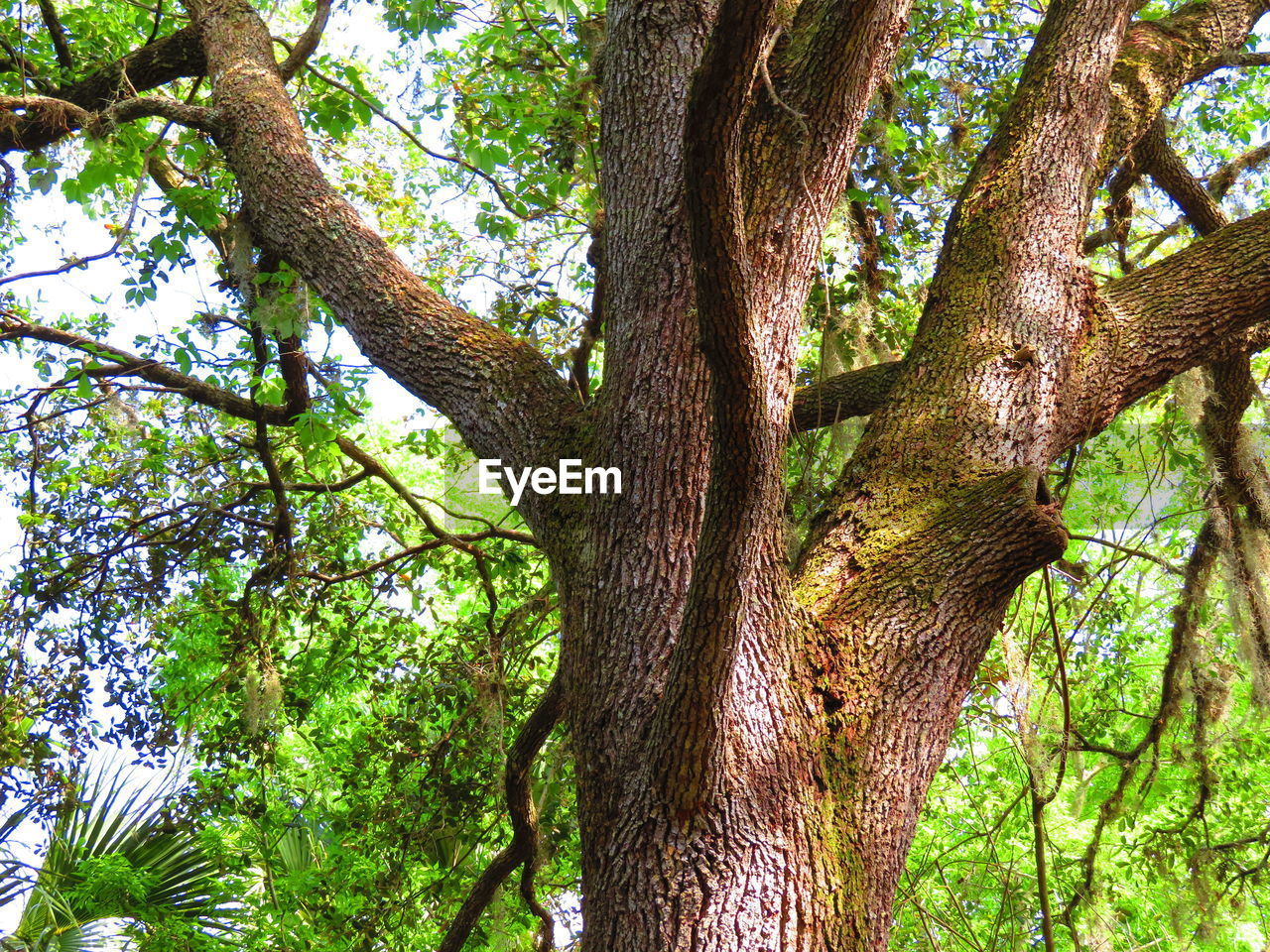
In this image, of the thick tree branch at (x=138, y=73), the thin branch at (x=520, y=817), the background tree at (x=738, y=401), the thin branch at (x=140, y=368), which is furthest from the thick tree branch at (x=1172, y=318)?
the thick tree branch at (x=138, y=73)

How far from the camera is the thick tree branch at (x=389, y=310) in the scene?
2602 mm

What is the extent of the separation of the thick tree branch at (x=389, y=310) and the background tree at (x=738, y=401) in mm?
12

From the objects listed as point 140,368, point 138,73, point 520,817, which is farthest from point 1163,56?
point 138,73

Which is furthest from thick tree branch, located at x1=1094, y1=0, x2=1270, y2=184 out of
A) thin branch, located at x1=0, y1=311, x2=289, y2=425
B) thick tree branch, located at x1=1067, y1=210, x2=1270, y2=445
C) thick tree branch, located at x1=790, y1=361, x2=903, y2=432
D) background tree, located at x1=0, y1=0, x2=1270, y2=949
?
thin branch, located at x1=0, y1=311, x2=289, y2=425

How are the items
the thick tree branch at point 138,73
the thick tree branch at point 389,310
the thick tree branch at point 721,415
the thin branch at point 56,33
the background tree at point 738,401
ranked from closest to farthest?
1. the thick tree branch at point 721,415
2. the background tree at point 738,401
3. the thick tree branch at point 389,310
4. the thick tree branch at point 138,73
5. the thin branch at point 56,33

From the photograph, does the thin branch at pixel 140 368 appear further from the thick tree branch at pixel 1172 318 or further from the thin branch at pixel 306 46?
the thick tree branch at pixel 1172 318

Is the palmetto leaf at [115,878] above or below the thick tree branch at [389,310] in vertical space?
below

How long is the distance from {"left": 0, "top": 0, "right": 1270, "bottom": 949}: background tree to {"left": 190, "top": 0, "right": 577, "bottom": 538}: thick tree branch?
1cm

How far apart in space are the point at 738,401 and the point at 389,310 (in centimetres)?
141

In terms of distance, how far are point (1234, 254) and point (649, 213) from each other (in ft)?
5.40

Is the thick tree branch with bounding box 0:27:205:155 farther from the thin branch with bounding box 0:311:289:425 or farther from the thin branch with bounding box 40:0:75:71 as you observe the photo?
the thin branch with bounding box 0:311:289:425

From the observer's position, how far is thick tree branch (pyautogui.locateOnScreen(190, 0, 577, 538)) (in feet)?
8.54

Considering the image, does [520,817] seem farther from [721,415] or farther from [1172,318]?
[1172,318]

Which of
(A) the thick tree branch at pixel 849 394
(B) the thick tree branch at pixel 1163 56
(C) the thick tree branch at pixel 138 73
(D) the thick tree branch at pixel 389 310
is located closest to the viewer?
(D) the thick tree branch at pixel 389 310
